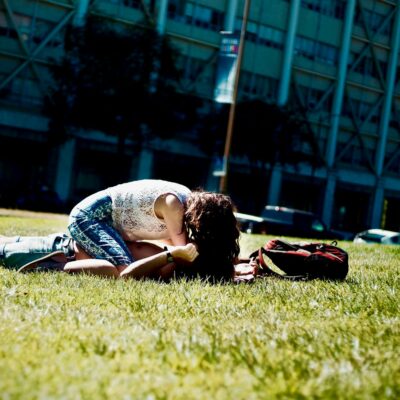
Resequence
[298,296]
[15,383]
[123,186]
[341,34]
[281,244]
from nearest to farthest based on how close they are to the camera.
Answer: [15,383]
[298,296]
[123,186]
[281,244]
[341,34]

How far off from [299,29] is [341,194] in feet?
42.8

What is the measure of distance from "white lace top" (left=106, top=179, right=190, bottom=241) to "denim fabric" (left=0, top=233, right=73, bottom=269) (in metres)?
0.55

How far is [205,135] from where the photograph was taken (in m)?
39.8

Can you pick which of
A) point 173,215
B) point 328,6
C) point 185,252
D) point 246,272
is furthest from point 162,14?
point 185,252

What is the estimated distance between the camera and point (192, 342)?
3115 millimetres

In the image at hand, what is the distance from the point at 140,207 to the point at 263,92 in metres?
40.8

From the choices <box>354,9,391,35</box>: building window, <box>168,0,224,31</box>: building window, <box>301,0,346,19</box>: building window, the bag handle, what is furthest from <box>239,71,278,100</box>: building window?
the bag handle

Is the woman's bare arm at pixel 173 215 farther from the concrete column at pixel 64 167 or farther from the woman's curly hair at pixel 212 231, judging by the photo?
the concrete column at pixel 64 167

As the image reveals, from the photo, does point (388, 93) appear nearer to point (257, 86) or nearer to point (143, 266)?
point (257, 86)

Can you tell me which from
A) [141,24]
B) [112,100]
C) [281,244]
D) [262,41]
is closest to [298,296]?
[281,244]

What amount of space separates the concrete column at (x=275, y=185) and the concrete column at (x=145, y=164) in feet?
29.8

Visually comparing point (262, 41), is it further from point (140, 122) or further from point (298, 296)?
point (298, 296)

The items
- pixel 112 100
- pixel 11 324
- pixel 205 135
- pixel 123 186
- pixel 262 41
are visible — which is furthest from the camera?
pixel 262 41

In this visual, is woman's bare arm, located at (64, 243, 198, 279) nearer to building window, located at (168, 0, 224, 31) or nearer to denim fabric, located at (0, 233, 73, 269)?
denim fabric, located at (0, 233, 73, 269)
